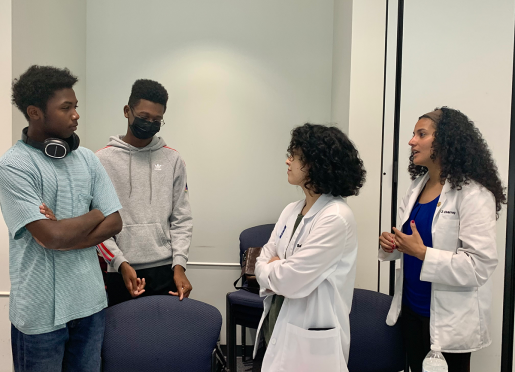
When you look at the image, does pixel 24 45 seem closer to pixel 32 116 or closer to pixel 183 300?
pixel 32 116

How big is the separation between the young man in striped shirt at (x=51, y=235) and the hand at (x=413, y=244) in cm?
122

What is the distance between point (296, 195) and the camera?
3.36 meters

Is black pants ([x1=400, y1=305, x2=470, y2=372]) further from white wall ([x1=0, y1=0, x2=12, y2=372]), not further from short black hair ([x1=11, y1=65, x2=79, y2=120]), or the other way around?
white wall ([x1=0, y1=0, x2=12, y2=372])

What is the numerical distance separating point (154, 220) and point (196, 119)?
1.42 meters

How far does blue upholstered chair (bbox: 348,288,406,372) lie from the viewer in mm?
1764

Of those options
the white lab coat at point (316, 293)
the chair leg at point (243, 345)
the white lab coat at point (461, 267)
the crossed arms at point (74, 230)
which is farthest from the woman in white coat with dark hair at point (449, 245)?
the chair leg at point (243, 345)

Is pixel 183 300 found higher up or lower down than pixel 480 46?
lower down

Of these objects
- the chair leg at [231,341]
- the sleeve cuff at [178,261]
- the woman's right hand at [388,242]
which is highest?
the woman's right hand at [388,242]

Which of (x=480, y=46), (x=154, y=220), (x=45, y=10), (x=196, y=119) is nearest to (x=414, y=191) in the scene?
(x=480, y=46)

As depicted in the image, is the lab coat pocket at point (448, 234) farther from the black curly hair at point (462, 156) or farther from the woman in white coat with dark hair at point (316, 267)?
the woman in white coat with dark hair at point (316, 267)

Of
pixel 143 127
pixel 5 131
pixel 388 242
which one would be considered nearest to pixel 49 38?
pixel 5 131

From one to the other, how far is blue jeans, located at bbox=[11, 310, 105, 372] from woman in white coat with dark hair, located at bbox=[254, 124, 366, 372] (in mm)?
686

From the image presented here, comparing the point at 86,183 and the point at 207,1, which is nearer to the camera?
the point at 86,183

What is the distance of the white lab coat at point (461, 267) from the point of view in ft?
5.04
